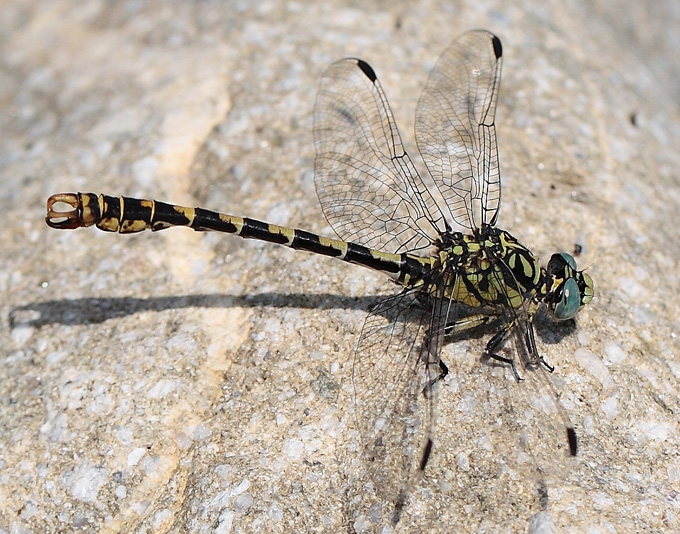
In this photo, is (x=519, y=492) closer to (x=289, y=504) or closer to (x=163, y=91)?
(x=289, y=504)

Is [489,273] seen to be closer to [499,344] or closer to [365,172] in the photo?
[499,344]

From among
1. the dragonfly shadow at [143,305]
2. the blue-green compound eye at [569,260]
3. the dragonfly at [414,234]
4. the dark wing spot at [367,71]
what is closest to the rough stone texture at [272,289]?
the dragonfly shadow at [143,305]

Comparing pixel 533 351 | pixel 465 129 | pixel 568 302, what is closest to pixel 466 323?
pixel 533 351

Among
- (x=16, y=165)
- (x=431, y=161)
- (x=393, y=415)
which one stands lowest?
(x=16, y=165)

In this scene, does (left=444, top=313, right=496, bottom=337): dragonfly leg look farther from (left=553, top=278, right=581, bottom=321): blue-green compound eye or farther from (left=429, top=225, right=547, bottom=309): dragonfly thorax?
(left=553, top=278, right=581, bottom=321): blue-green compound eye

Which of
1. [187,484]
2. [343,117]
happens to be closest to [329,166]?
[343,117]

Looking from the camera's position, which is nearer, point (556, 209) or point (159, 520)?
point (159, 520)

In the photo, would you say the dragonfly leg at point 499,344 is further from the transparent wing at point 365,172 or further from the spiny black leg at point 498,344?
the transparent wing at point 365,172
